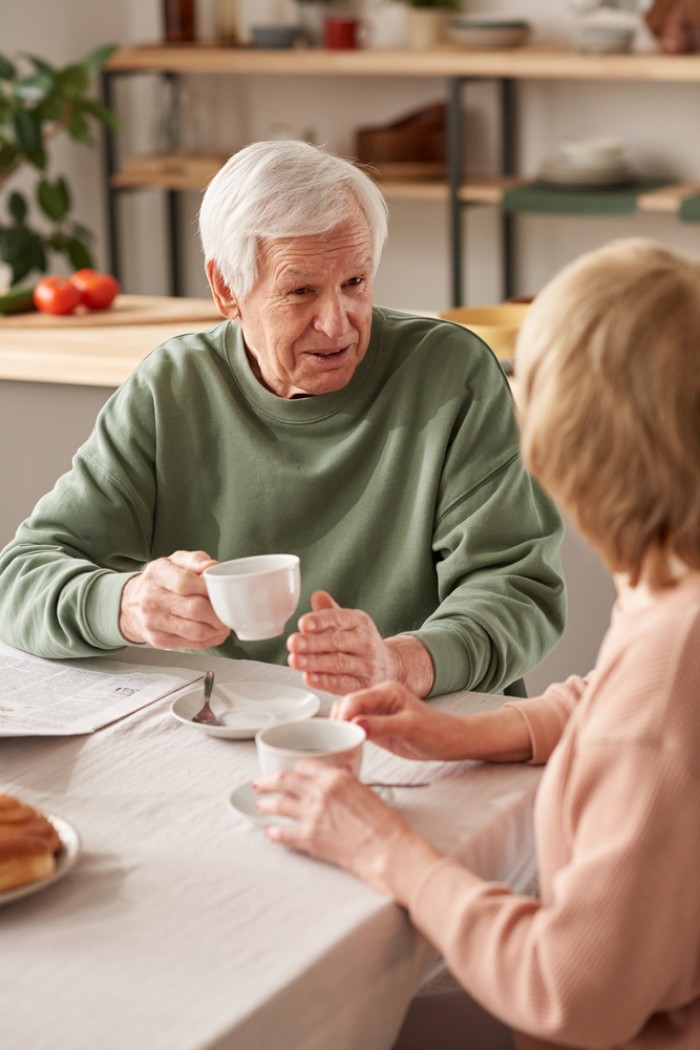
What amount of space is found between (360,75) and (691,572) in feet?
14.9

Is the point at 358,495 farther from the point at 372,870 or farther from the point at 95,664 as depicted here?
the point at 372,870

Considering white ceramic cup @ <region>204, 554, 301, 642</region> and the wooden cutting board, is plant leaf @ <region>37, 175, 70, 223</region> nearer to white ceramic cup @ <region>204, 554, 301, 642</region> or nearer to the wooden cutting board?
the wooden cutting board

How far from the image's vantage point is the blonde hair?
0.90 meters

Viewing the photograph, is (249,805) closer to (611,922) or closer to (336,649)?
(336,649)

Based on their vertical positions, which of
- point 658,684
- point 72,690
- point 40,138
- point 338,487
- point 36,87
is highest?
point 36,87

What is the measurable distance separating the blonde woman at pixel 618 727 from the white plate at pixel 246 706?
0.33 m

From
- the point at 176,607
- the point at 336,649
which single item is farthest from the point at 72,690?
the point at 336,649

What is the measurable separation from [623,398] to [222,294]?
3.24 feet

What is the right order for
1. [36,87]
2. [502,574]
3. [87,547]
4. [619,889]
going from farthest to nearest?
[36,87] < [87,547] < [502,574] < [619,889]

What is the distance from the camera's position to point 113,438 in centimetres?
178

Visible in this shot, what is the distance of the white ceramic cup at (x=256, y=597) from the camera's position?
1.24 m

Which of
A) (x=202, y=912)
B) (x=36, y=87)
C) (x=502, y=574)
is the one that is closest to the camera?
(x=202, y=912)

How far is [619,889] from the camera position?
35.0 inches

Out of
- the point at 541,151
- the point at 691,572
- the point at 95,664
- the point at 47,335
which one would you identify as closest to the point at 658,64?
the point at 541,151
